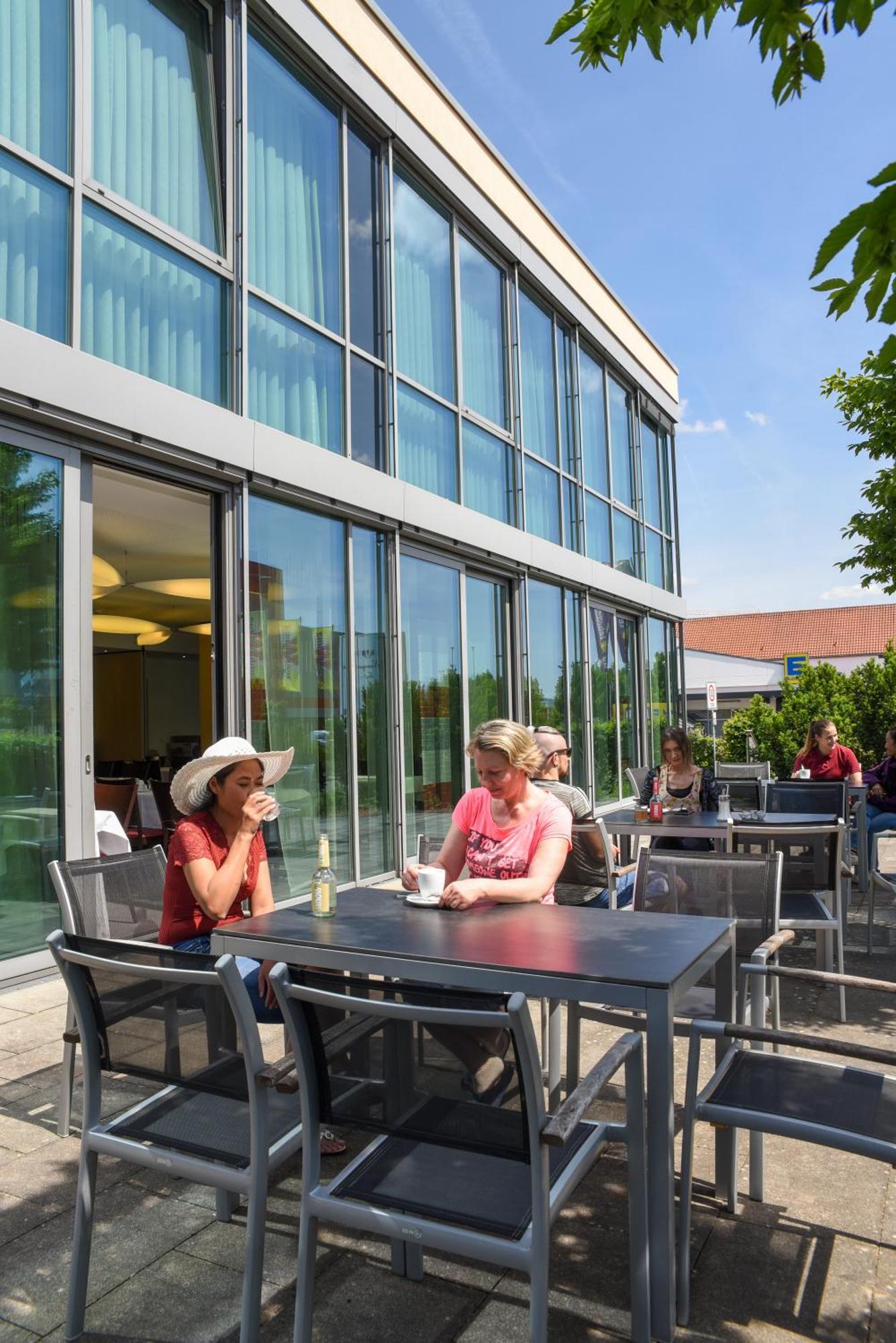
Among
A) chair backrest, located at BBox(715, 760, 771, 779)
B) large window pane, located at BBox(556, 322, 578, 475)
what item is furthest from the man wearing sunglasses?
large window pane, located at BBox(556, 322, 578, 475)

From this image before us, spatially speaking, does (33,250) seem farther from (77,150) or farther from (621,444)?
(621,444)

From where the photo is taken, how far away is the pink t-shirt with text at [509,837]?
3.47 meters

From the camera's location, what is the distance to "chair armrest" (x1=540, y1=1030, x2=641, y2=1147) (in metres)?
1.75

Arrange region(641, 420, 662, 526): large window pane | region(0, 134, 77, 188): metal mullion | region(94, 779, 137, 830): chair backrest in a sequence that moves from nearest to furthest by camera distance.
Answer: region(0, 134, 77, 188): metal mullion → region(94, 779, 137, 830): chair backrest → region(641, 420, 662, 526): large window pane

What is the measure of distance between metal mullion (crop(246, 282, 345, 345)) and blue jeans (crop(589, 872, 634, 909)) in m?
4.72

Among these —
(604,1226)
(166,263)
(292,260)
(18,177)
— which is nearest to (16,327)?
(18,177)

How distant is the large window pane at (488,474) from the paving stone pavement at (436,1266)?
7.69 metres

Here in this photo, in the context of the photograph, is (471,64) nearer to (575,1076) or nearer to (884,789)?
(884,789)

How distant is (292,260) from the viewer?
7.48 meters

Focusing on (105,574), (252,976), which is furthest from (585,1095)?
(105,574)

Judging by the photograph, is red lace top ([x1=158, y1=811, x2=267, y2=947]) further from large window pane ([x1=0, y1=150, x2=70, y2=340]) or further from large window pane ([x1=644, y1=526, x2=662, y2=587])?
large window pane ([x1=644, y1=526, x2=662, y2=587])

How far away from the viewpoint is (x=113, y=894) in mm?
3535

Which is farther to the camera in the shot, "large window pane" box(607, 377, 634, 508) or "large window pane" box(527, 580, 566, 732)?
"large window pane" box(607, 377, 634, 508)

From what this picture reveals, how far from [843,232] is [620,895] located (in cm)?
415
